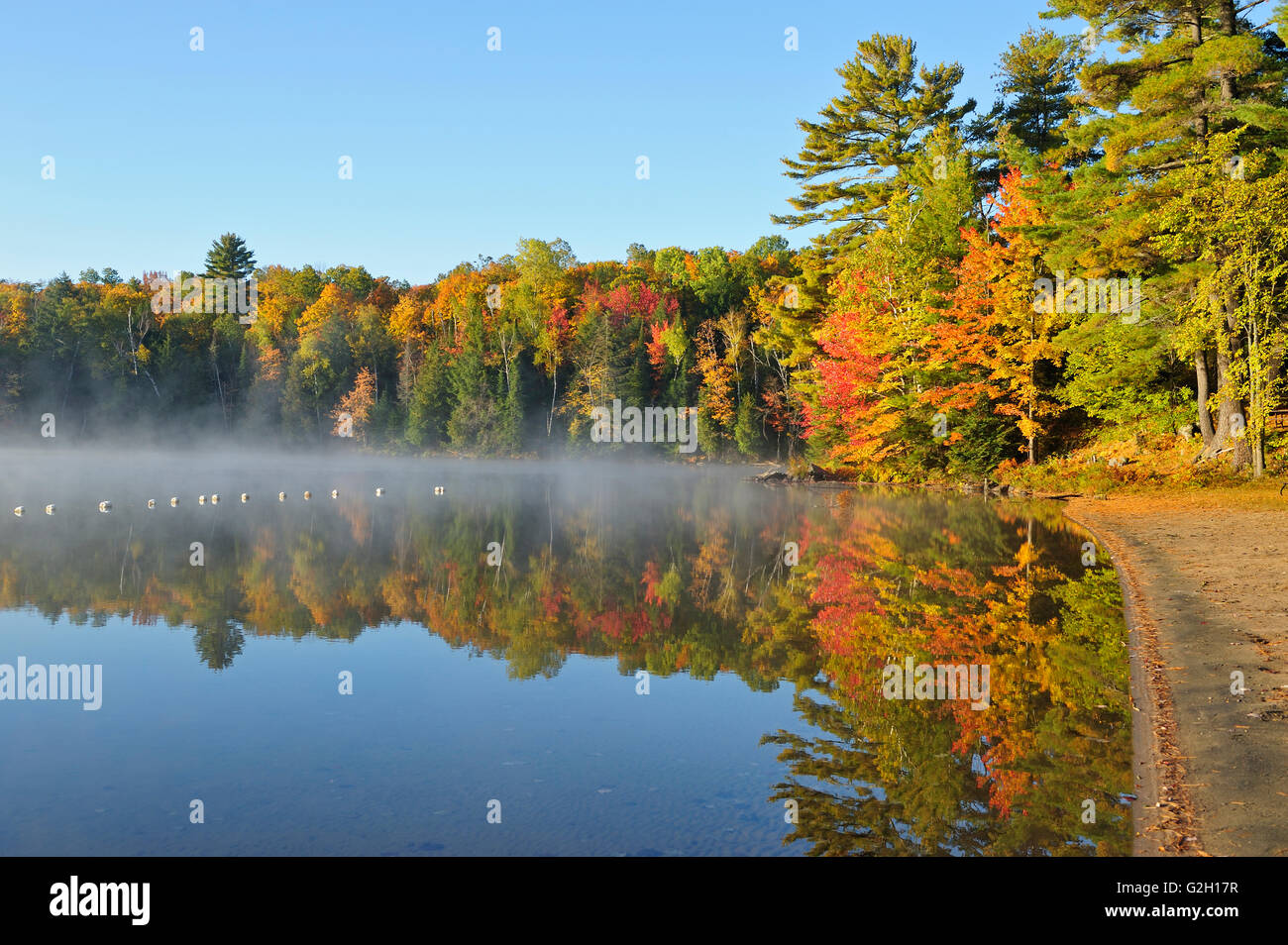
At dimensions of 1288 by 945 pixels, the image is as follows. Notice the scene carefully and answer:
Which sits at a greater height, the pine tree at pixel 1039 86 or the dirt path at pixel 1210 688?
the pine tree at pixel 1039 86

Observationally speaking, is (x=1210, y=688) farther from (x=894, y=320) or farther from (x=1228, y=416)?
(x=894, y=320)

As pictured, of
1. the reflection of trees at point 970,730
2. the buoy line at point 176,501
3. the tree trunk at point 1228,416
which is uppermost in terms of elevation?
the tree trunk at point 1228,416

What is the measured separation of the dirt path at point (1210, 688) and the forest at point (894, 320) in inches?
503

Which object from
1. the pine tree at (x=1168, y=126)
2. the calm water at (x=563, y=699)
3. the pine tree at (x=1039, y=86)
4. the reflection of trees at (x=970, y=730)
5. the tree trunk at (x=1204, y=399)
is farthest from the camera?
the pine tree at (x=1039, y=86)

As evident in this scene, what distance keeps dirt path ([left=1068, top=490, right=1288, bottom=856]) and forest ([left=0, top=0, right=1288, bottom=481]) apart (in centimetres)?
1278

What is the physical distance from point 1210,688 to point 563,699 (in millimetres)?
6032

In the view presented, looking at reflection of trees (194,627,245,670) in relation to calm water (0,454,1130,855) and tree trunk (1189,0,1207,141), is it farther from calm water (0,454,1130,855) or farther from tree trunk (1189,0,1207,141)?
tree trunk (1189,0,1207,141)

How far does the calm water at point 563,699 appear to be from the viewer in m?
6.02

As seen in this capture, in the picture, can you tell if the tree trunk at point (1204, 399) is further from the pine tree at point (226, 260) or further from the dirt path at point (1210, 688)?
the pine tree at point (226, 260)

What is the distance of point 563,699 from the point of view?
357 inches

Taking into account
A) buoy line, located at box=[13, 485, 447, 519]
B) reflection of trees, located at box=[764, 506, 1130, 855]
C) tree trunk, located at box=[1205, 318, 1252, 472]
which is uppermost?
tree trunk, located at box=[1205, 318, 1252, 472]

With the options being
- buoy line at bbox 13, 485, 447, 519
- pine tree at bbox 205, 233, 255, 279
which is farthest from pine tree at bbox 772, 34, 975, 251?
pine tree at bbox 205, 233, 255, 279

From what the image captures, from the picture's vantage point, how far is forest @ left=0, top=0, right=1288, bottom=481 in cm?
2605

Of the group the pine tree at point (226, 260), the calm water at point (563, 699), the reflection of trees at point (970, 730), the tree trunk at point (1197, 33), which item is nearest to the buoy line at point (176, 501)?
the calm water at point (563, 699)
